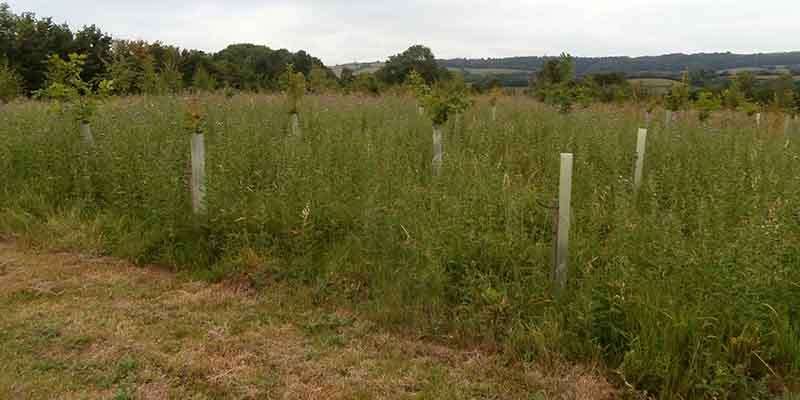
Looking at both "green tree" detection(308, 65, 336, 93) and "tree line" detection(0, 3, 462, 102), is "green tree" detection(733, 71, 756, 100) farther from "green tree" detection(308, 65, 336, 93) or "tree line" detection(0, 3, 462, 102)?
"green tree" detection(308, 65, 336, 93)

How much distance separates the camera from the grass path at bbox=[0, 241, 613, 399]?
2771 millimetres

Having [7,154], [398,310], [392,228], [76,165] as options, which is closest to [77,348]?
[398,310]

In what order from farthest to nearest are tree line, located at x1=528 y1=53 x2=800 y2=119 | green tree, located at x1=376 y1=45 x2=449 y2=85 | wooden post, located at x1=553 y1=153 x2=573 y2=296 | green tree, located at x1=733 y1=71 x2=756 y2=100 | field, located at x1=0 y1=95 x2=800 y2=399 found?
green tree, located at x1=376 y1=45 x2=449 y2=85, green tree, located at x1=733 y1=71 x2=756 y2=100, tree line, located at x1=528 y1=53 x2=800 y2=119, wooden post, located at x1=553 y1=153 x2=573 y2=296, field, located at x1=0 y1=95 x2=800 y2=399

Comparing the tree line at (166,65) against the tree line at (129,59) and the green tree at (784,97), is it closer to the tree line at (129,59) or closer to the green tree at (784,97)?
the tree line at (129,59)

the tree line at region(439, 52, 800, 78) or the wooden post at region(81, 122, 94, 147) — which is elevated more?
the tree line at region(439, 52, 800, 78)

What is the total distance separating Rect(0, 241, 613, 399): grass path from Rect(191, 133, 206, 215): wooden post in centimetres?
106

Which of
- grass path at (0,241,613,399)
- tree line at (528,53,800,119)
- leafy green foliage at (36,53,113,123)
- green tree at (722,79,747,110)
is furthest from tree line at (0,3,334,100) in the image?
green tree at (722,79,747,110)

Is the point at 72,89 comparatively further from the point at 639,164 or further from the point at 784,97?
the point at 784,97

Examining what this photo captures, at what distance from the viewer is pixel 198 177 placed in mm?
5141

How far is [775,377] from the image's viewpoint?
2.70m

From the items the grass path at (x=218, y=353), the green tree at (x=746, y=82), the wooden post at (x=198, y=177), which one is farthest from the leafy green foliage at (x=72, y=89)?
the green tree at (x=746, y=82)

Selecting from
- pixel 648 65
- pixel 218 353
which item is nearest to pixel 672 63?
pixel 648 65

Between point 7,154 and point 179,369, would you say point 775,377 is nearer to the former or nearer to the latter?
point 179,369

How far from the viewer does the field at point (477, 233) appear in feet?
9.60
